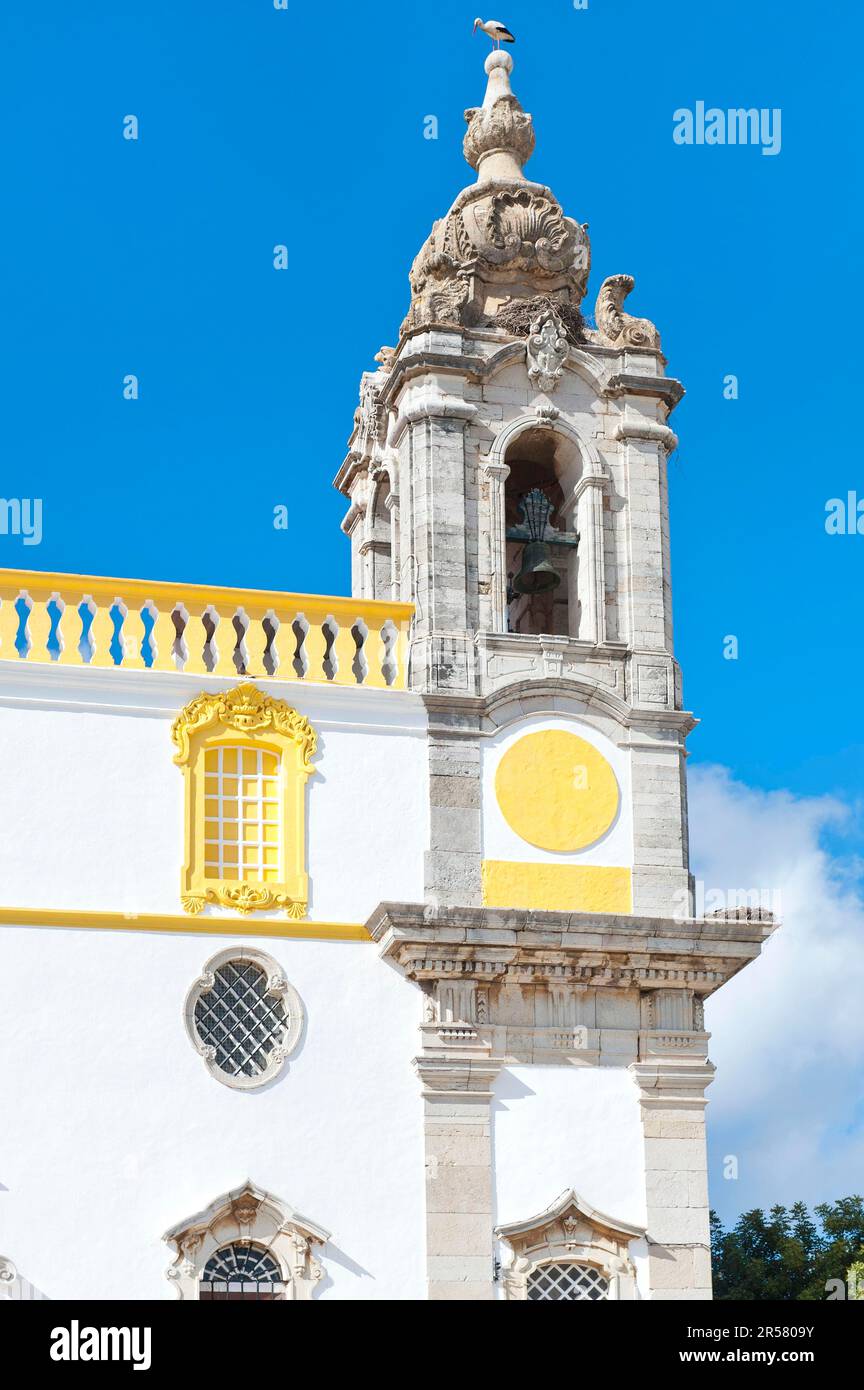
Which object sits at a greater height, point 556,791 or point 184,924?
point 556,791

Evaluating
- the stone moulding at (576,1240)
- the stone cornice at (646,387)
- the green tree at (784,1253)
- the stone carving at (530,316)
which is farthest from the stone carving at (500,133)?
the green tree at (784,1253)

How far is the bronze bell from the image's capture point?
83.9ft

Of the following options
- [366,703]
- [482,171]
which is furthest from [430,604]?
[482,171]

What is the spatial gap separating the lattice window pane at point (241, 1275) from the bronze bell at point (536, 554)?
25.6 feet

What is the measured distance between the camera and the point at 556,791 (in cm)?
2420

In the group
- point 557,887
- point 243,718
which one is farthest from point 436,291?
point 557,887

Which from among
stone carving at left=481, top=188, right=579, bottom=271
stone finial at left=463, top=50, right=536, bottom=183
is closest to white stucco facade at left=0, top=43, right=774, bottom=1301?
stone carving at left=481, top=188, right=579, bottom=271

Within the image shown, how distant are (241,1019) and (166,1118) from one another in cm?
123

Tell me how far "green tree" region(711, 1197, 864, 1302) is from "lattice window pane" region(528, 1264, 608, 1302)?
1840 cm

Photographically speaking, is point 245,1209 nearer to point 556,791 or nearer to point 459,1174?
point 459,1174

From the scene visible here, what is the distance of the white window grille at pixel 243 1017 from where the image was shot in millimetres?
22500

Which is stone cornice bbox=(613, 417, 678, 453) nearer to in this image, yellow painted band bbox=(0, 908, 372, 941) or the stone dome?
the stone dome

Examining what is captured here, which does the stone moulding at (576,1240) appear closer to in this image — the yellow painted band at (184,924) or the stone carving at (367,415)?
the yellow painted band at (184,924)

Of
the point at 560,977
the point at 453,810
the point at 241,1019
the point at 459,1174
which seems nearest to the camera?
the point at 459,1174
